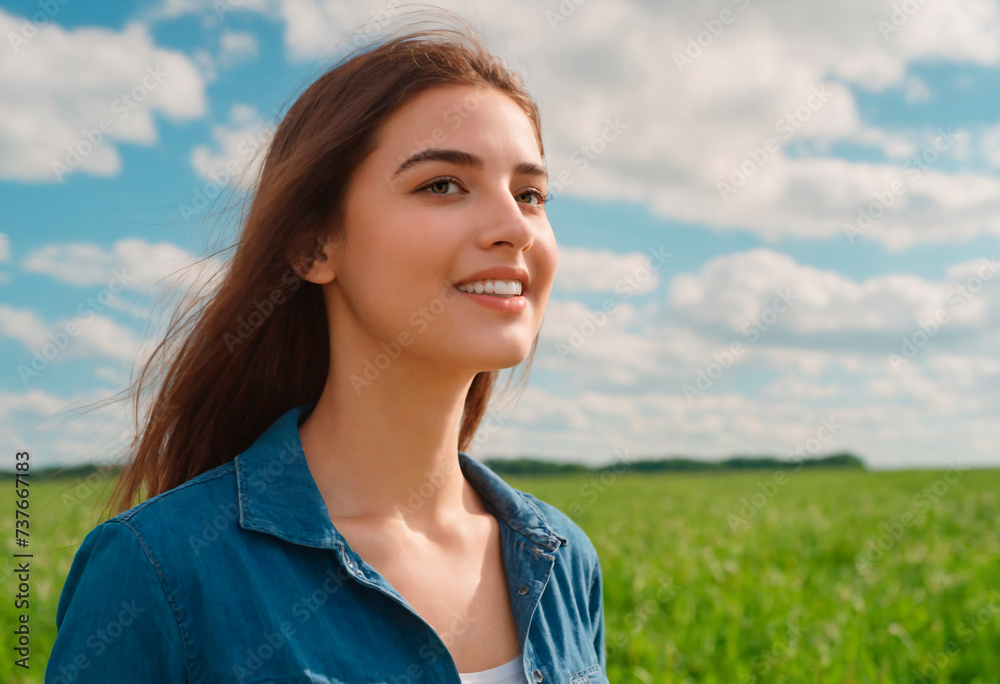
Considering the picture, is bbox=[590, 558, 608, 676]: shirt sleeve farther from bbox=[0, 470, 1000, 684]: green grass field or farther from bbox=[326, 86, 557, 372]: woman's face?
bbox=[0, 470, 1000, 684]: green grass field

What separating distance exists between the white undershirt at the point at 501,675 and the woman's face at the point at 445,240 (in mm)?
853

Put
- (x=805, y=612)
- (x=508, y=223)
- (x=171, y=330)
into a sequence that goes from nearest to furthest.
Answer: (x=508, y=223) < (x=171, y=330) < (x=805, y=612)

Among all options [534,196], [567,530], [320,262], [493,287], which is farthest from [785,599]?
[320,262]

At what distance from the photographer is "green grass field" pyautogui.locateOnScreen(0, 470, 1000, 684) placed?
5465 millimetres

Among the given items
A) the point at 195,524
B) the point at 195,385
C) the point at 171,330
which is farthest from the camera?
the point at 171,330

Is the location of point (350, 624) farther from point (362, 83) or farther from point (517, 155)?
point (362, 83)

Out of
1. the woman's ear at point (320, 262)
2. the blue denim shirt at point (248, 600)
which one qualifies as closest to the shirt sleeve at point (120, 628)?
the blue denim shirt at point (248, 600)

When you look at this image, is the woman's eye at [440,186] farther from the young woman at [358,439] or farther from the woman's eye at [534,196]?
the woman's eye at [534,196]

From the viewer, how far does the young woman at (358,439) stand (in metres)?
1.81

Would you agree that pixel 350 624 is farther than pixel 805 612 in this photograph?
No

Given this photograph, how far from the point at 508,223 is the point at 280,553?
1074mm

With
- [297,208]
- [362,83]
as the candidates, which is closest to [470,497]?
[297,208]

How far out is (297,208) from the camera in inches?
90.7

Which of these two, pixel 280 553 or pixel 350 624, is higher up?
pixel 280 553
